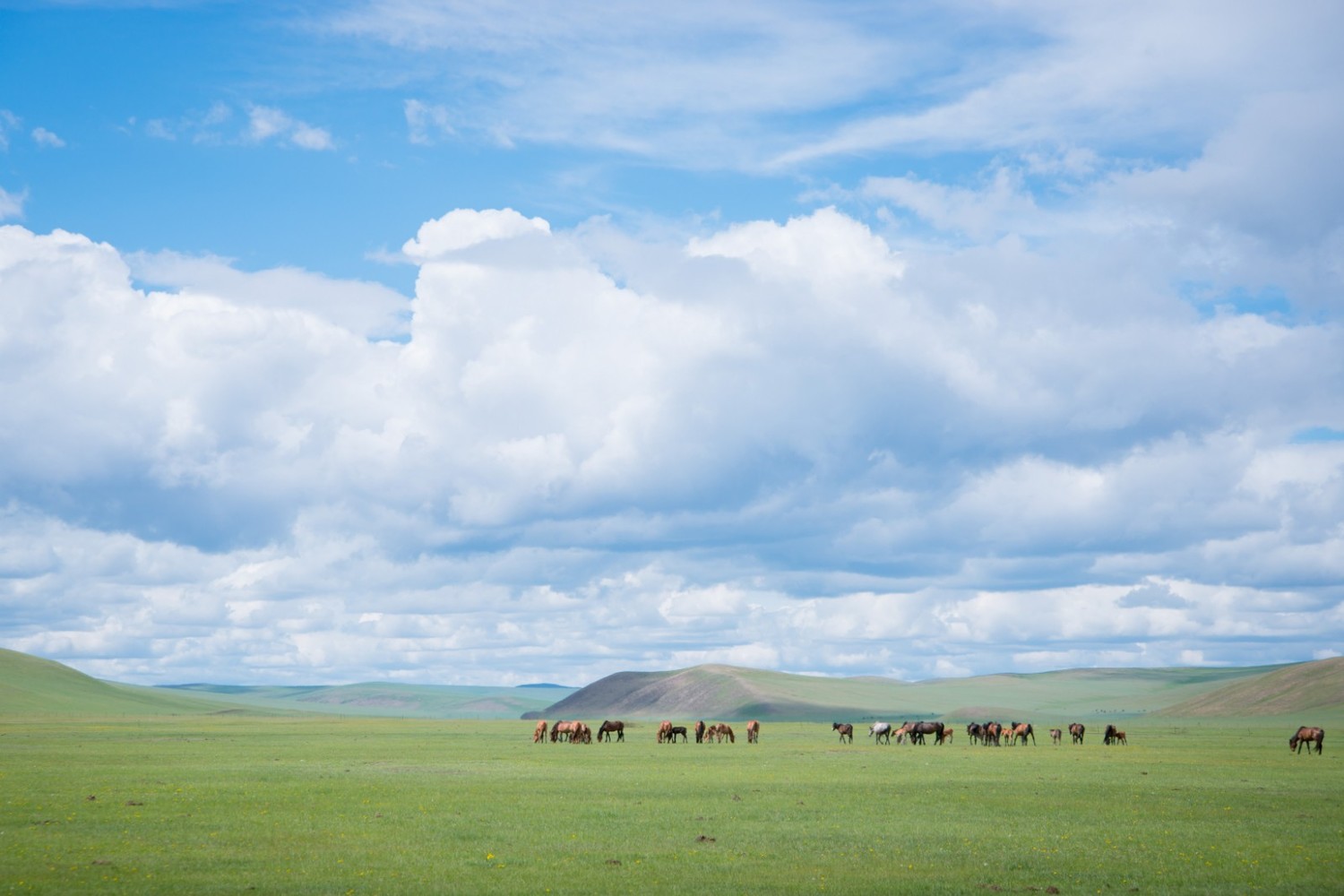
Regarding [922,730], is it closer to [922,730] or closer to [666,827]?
[922,730]

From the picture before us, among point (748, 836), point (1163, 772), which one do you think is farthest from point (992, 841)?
point (1163, 772)

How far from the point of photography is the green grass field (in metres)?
23.9

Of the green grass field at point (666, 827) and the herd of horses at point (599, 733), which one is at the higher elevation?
the green grass field at point (666, 827)

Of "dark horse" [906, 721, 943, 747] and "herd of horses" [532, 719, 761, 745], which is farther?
"herd of horses" [532, 719, 761, 745]

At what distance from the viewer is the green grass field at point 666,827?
23875mm

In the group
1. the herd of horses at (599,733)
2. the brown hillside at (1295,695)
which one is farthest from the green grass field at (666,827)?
the brown hillside at (1295,695)

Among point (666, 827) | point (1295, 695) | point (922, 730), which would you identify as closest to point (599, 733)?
point (922, 730)

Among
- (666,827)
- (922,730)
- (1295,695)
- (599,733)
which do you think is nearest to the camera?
(666,827)

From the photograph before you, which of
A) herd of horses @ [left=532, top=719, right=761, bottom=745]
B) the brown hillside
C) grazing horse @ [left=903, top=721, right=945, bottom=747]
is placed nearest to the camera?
grazing horse @ [left=903, top=721, right=945, bottom=747]

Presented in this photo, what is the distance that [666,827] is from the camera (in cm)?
3170

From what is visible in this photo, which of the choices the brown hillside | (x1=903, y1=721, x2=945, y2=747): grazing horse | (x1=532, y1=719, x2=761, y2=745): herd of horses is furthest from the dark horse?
the brown hillside

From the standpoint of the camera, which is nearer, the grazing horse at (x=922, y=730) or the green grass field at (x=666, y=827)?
the green grass field at (x=666, y=827)

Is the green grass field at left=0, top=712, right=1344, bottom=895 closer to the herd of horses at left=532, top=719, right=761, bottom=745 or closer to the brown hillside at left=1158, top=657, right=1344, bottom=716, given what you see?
the herd of horses at left=532, top=719, right=761, bottom=745

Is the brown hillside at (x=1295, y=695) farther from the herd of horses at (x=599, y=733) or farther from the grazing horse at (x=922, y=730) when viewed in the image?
the herd of horses at (x=599, y=733)
